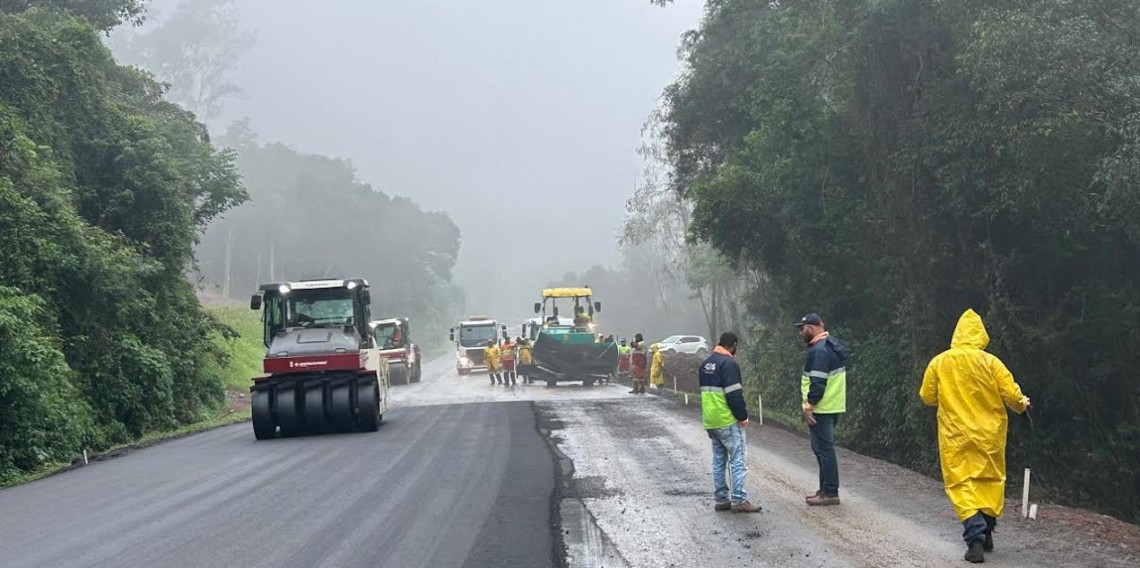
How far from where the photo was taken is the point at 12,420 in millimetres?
16688

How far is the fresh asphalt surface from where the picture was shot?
9062 millimetres

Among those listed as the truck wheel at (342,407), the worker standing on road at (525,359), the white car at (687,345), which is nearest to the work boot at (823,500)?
the truck wheel at (342,407)

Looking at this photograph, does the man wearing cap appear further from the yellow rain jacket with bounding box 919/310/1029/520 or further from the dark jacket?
the yellow rain jacket with bounding box 919/310/1029/520

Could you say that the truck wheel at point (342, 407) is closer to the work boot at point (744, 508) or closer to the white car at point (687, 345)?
the work boot at point (744, 508)

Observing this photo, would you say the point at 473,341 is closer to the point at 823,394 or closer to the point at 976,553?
the point at 823,394

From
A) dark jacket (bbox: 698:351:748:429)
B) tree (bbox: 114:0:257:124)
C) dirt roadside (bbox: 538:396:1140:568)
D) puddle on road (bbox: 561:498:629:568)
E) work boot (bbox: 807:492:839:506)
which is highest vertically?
tree (bbox: 114:0:257:124)

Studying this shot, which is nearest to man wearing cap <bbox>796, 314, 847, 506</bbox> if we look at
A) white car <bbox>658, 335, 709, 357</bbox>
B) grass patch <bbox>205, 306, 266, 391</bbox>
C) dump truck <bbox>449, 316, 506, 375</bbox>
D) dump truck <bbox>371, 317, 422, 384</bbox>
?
grass patch <bbox>205, 306, 266, 391</bbox>

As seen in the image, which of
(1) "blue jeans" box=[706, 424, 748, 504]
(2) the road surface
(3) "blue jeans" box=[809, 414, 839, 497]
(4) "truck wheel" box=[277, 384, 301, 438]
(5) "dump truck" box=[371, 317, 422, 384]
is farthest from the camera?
(5) "dump truck" box=[371, 317, 422, 384]

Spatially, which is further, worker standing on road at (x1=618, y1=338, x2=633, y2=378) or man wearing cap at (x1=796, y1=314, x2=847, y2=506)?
worker standing on road at (x1=618, y1=338, x2=633, y2=378)

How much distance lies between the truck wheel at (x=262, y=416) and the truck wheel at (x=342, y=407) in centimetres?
107

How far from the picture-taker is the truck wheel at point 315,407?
19.6 metres

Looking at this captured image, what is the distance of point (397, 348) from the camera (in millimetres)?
43969

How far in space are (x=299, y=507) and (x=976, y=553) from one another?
678 cm

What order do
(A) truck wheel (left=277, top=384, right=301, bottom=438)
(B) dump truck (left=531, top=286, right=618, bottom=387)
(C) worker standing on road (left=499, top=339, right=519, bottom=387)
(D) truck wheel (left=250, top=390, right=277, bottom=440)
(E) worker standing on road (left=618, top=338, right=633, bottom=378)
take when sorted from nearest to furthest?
1. (D) truck wheel (left=250, top=390, right=277, bottom=440)
2. (A) truck wheel (left=277, top=384, right=301, bottom=438)
3. (B) dump truck (left=531, top=286, right=618, bottom=387)
4. (E) worker standing on road (left=618, top=338, right=633, bottom=378)
5. (C) worker standing on road (left=499, top=339, right=519, bottom=387)
